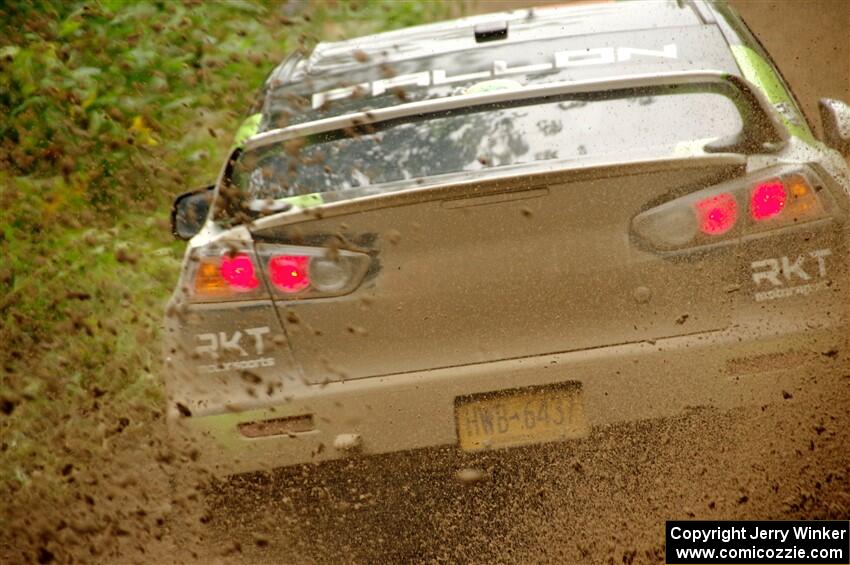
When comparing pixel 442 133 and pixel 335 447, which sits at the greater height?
pixel 442 133

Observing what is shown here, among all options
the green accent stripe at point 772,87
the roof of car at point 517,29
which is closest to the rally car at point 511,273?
the green accent stripe at point 772,87

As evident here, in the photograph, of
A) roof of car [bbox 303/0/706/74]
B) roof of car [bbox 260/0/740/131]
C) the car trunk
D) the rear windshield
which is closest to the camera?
the car trunk

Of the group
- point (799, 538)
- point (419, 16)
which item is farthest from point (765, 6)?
point (799, 538)

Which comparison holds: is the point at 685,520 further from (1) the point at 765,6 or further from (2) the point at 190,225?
(1) the point at 765,6

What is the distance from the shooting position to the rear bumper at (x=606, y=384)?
3.83 m

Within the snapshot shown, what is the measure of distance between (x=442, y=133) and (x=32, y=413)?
3210 millimetres

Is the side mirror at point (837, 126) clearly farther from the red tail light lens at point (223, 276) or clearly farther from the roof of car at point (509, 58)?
the red tail light lens at point (223, 276)

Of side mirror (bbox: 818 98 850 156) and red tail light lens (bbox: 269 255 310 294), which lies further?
side mirror (bbox: 818 98 850 156)

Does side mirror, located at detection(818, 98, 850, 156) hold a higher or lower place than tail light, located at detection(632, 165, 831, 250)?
lower

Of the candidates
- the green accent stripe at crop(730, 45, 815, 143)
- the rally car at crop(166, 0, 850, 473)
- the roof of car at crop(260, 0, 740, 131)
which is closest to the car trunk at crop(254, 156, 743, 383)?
the rally car at crop(166, 0, 850, 473)

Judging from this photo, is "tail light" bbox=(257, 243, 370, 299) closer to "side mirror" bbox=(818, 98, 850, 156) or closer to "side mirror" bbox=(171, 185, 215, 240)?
"side mirror" bbox=(171, 185, 215, 240)

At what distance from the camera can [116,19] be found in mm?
8758

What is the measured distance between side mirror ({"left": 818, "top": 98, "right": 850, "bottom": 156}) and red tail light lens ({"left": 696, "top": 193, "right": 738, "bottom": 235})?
113 centimetres

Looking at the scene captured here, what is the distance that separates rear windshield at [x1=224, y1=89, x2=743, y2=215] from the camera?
3.94m
